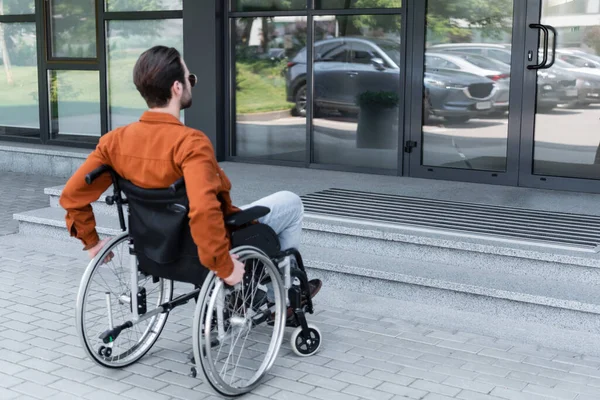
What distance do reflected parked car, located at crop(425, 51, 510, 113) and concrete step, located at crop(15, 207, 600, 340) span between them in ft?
6.81

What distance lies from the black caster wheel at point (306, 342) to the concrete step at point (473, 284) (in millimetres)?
748

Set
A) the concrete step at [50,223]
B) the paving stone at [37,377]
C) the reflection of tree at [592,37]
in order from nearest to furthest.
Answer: the paving stone at [37,377] < the concrete step at [50,223] < the reflection of tree at [592,37]

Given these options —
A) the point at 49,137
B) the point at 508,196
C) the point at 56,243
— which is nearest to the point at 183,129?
the point at 56,243

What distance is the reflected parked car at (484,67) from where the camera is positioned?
6523 mm

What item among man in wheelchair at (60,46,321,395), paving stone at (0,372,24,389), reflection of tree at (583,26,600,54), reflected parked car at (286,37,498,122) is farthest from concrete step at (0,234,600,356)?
reflection of tree at (583,26,600,54)

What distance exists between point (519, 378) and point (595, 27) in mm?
3246

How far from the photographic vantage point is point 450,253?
4.80m

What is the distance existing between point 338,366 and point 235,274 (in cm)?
84

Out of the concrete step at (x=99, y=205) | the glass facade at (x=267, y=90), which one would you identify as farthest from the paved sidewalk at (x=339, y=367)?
the glass facade at (x=267, y=90)

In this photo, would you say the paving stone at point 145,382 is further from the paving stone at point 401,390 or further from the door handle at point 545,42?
the door handle at point 545,42

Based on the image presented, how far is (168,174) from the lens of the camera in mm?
3352

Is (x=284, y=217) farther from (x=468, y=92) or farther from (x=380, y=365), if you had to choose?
(x=468, y=92)

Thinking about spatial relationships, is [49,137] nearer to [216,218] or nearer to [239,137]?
[239,137]

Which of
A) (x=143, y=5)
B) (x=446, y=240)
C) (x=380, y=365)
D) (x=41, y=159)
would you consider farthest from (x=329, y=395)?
(x=41, y=159)
